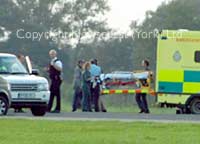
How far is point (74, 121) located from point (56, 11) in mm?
56879

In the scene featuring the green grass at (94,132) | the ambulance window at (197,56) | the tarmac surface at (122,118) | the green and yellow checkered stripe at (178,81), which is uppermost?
the ambulance window at (197,56)

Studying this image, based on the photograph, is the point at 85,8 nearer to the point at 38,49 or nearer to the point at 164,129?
the point at 38,49

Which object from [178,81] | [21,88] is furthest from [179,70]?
[21,88]

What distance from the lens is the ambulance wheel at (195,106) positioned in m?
30.2

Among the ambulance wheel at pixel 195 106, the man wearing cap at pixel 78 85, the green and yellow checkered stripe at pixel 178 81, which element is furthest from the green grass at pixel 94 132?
the man wearing cap at pixel 78 85

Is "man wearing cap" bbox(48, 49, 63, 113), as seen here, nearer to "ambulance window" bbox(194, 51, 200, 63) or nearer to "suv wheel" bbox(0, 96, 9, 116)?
"suv wheel" bbox(0, 96, 9, 116)

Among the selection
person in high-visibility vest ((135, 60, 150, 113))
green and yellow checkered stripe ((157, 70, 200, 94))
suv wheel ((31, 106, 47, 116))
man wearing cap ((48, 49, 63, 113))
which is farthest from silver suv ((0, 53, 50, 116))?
green and yellow checkered stripe ((157, 70, 200, 94))

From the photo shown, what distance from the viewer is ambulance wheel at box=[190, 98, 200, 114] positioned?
30172 millimetres

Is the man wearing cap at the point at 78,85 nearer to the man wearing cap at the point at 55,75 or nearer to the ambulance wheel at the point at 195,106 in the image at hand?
the man wearing cap at the point at 55,75

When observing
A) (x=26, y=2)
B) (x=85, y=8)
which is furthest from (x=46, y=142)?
(x=85, y=8)

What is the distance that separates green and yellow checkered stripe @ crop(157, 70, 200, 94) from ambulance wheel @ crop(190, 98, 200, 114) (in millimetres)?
284

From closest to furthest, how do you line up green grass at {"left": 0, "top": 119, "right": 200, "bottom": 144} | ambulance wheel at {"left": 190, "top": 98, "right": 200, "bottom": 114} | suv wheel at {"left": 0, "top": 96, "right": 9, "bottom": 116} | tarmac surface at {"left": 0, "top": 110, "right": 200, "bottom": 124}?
1. green grass at {"left": 0, "top": 119, "right": 200, "bottom": 144}
2. tarmac surface at {"left": 0, "top": 110, "right": 200, "bottom": 124}
3. suv wheel at {"left": 0, "top": 96, "right": 9, "bottom": 116}
4. ambulance wheel at {"left": 190, "top": 98, "right": 200, "bottom": 114}

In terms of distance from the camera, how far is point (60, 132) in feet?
58.5

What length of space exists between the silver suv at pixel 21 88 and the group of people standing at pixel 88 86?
5.00 meters
